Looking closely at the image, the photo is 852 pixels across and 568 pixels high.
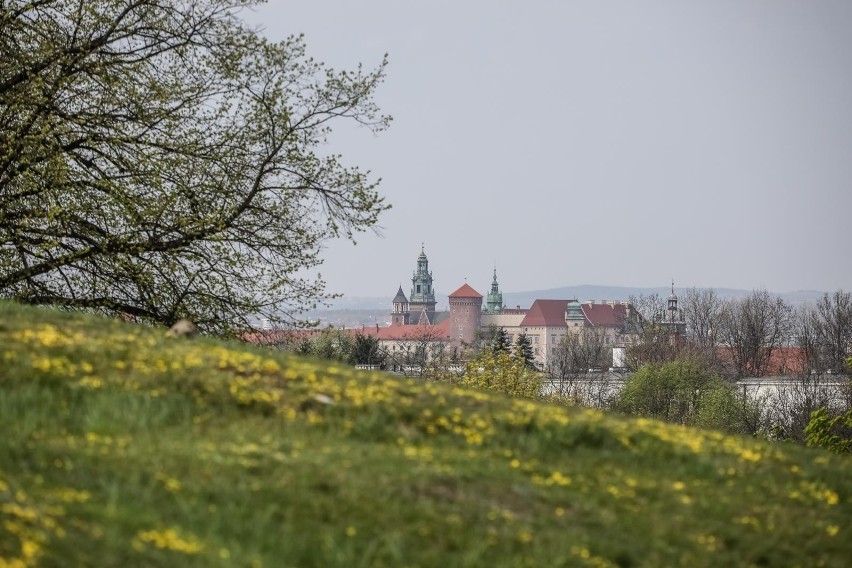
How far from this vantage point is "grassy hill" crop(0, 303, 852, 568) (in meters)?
7.44

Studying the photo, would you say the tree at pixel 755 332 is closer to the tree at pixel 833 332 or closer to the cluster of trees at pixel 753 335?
the cluster of trees at pixel 753 335

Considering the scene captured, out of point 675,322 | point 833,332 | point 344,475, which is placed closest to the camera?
point 344,475

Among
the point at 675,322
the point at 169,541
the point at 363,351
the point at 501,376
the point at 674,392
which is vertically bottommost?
the point at 674,392

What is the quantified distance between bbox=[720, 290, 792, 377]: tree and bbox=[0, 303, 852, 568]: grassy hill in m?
119

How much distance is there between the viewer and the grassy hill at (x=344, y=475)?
24.4 ft

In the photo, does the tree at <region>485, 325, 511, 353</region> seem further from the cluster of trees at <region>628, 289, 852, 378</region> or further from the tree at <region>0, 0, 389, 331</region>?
the tree at <region>0, 0, 389, 331</region>

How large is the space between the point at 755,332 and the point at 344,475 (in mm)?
128310

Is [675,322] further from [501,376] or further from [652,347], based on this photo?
[501,376]

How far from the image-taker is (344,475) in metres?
8.57

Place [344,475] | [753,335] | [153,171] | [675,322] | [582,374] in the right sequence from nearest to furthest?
[344,475] < [153,171] < [582,374] < [753,335] < [675,322]

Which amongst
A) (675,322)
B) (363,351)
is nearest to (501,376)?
(363,351)

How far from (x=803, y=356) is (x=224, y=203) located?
105 m

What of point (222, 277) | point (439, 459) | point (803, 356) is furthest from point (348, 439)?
point (803, 356)

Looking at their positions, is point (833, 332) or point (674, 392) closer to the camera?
point (674, 392)
